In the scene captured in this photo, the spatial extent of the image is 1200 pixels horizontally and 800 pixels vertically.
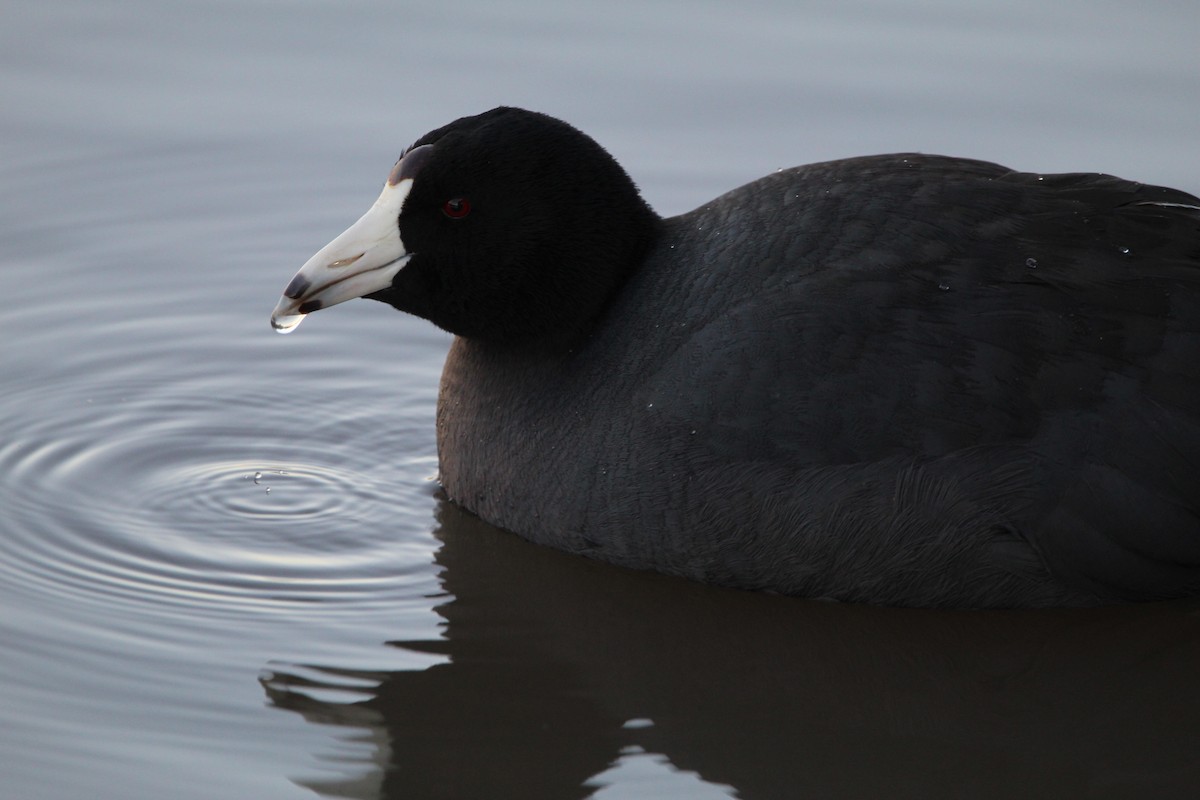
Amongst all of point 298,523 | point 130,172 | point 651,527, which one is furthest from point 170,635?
point 130,172

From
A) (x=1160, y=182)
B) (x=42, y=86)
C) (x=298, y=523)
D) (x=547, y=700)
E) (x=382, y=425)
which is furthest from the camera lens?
(x=42, y=86)

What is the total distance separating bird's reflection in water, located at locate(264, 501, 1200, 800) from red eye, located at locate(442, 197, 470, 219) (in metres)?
1.34

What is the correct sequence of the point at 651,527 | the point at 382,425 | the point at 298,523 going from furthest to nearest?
the point at 382,425 < the point at 298,523 < the point at 651,527

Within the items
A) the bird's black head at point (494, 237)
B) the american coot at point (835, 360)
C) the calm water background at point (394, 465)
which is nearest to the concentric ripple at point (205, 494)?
the calm water background at point (394, 465)

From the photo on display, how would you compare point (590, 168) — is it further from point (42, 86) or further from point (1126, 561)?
point (42, 86)

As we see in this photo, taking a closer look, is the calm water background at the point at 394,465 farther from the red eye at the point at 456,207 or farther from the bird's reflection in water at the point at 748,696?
the red eye at the point at 456,207

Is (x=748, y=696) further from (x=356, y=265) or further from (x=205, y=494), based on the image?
(x=205, y=494)

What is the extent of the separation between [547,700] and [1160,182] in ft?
16.9

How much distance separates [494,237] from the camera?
7.12 meters

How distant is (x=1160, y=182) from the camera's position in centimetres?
977

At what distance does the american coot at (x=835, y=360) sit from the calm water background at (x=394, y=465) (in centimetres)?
36

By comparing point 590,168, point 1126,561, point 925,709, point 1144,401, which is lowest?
point 925,709

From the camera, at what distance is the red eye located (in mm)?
7074

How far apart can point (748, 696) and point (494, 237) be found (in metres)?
2.03
